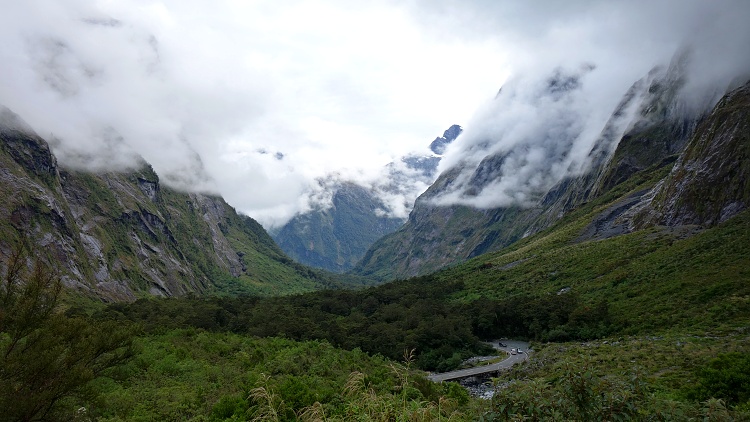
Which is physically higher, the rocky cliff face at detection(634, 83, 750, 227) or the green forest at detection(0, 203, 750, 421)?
the rocky cliff face at detection(634, 83, 750, 227)

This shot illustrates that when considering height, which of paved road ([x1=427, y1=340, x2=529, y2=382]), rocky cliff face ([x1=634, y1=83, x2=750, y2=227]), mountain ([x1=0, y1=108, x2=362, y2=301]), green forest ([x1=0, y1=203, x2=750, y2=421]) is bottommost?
paved road ([x1=427, y1=340, x2=529, y2=382])

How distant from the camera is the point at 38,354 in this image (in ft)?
40.8

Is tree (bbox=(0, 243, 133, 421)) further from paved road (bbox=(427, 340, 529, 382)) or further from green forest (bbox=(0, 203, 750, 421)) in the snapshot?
paved road (bbox=(427, 340, 529, 382))

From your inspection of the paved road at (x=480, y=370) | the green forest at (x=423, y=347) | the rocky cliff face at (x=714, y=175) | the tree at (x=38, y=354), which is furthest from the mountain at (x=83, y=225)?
the rocky cliff face at (x=714, y=175)

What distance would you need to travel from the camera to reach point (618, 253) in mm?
84938

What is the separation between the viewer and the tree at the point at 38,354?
11.6m

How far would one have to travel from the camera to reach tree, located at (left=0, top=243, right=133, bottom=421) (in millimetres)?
11570

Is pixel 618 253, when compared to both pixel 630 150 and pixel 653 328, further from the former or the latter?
pixel 630 150

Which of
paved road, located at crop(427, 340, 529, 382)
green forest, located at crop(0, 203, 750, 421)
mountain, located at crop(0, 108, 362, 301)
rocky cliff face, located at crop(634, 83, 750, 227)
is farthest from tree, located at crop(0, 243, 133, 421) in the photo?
mountain, located at crop(0, 108, 362, 301)

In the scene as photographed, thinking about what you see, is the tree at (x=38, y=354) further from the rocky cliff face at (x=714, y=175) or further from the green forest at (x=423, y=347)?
the rocky cliff face at (x=714, y=175)

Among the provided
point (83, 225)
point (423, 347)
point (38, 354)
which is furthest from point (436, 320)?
point (83, 225)

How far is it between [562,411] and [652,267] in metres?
74.2

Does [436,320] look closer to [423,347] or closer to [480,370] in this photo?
[423,347]

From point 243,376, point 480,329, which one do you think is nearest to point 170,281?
point 480,329
